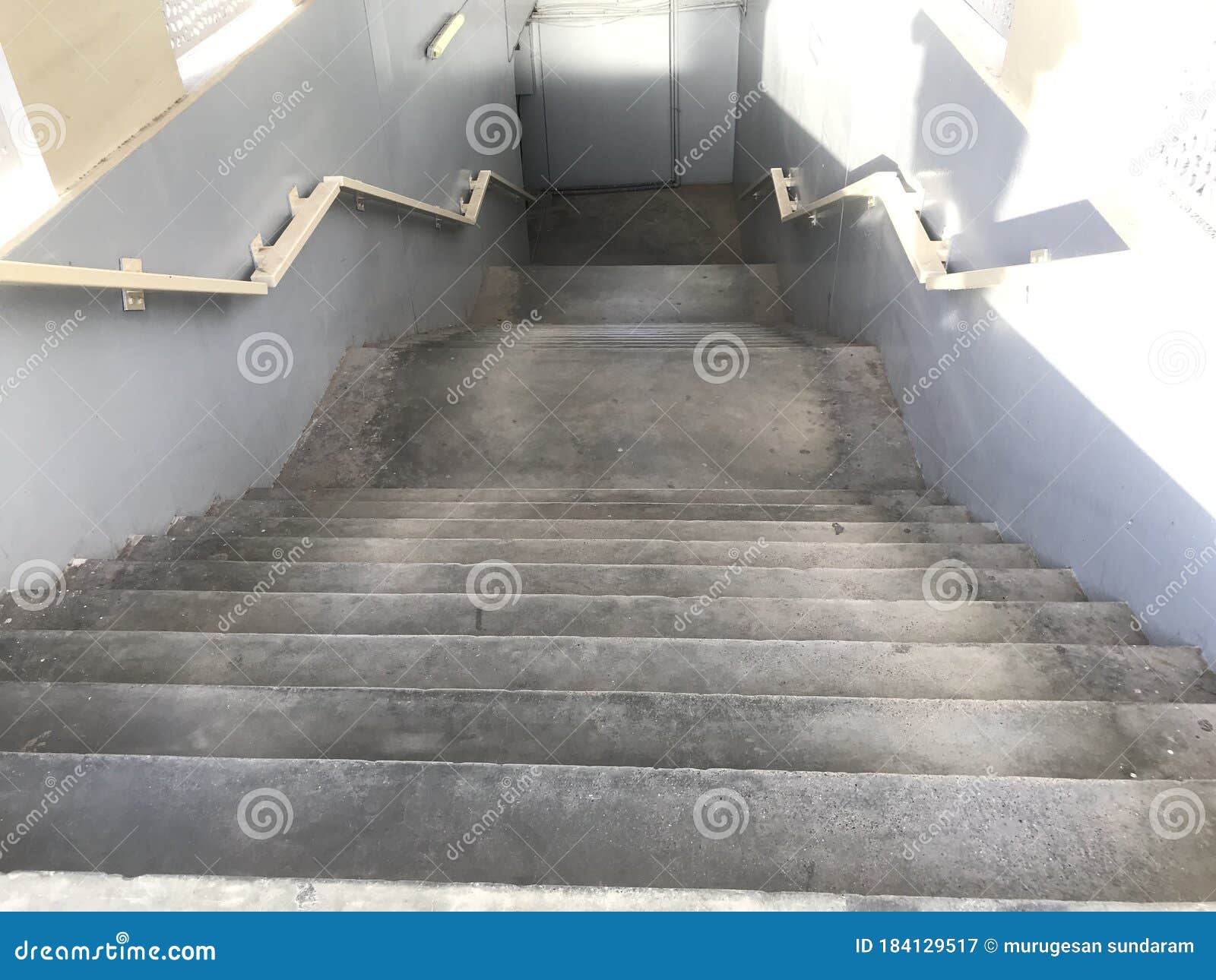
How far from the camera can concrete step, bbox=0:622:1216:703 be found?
2090 millimetres

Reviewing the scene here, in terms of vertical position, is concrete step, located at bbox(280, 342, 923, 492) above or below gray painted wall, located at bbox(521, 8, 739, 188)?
below

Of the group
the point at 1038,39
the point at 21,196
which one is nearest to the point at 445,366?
the point at 21,196

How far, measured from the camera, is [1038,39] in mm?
2850

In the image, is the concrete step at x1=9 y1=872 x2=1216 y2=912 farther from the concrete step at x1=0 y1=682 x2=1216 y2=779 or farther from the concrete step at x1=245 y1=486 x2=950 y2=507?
the concrete step at x1=245 y1=486 x2=950 y2=507

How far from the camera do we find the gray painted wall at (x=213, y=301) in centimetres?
263

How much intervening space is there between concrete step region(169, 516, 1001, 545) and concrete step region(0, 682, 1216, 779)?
132cm

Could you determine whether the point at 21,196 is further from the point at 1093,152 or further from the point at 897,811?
the point at 1093,152

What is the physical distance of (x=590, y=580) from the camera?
2807 millimetres

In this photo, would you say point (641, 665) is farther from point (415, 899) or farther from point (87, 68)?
point (87, 68)

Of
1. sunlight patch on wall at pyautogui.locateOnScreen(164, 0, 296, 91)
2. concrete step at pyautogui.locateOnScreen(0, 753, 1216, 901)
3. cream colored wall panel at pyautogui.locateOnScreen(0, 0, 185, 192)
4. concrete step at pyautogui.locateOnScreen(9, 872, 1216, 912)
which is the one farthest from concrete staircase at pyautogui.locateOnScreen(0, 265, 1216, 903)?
sunlight patch on wall at pyautogui.locateOnScreen(164, 0, 296, 91)

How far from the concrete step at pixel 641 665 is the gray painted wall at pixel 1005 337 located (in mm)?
268

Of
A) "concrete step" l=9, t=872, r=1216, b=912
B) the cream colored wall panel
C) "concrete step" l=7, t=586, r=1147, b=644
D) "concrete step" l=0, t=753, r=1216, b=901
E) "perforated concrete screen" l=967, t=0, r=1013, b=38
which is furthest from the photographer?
"perforated concrete screen" l=967, t=0, r=1013, b=38

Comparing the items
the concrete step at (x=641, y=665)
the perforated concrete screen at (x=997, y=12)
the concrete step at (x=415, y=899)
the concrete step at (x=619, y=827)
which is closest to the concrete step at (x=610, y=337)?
the perforated concrete screen at (x=997, y=12)

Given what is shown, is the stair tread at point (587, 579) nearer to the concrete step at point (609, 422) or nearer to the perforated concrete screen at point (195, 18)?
the concrete step at point (609, 422)
